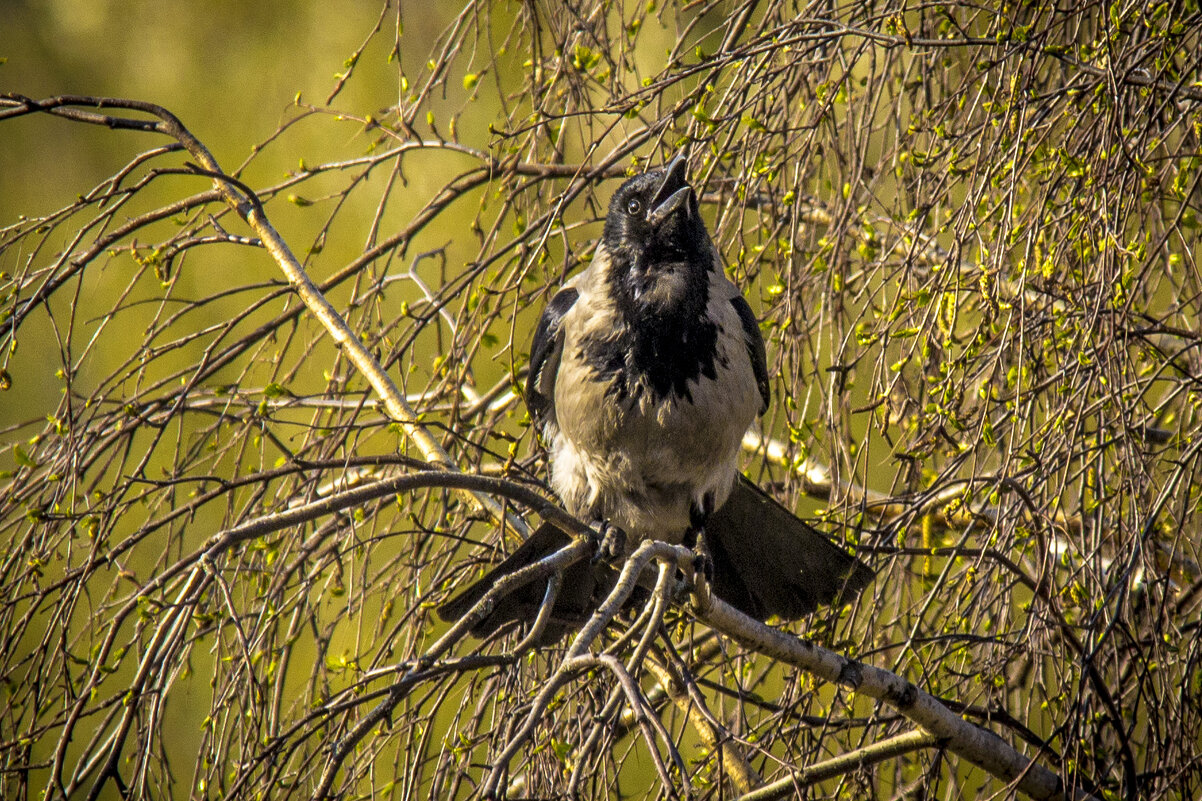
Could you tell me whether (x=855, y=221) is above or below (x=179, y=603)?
above

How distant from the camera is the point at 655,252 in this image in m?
3.00

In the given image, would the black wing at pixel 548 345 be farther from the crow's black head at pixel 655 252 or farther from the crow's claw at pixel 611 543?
the crow's claw at pixel 611 543

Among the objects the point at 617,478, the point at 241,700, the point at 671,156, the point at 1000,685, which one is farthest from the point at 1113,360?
the point at 241,700

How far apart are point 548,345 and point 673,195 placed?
2.16 feet

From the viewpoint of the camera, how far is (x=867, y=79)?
9.04 feet

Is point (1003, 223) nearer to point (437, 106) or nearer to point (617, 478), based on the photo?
point (617, 478)

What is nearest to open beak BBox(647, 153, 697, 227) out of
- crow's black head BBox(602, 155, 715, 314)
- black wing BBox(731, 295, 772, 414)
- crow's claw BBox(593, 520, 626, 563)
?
crow's black head BBox(602, 155, 715, 314)

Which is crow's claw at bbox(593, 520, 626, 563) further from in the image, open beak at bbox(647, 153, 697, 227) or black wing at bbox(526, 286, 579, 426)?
open beak at bbox(647, 153, 697, 227)

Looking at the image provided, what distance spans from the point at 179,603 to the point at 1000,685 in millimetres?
1575

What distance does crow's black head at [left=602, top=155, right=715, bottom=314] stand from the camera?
2.91 metres

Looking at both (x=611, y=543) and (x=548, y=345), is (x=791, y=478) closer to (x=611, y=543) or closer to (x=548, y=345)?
(x=611, y=543)

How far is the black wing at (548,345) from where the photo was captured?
3.20m

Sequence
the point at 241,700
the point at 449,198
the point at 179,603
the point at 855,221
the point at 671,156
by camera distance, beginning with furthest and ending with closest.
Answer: the point at 449,198 → the point at 671,156 → the point at 855,221 → the point at 241,700 → the point at 179,603

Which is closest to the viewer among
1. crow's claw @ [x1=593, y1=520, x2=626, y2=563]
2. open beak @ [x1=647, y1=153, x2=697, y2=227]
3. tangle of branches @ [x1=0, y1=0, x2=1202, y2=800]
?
tangle of branches @ [x1=0, y1=0, x2=1202, y2=800]
